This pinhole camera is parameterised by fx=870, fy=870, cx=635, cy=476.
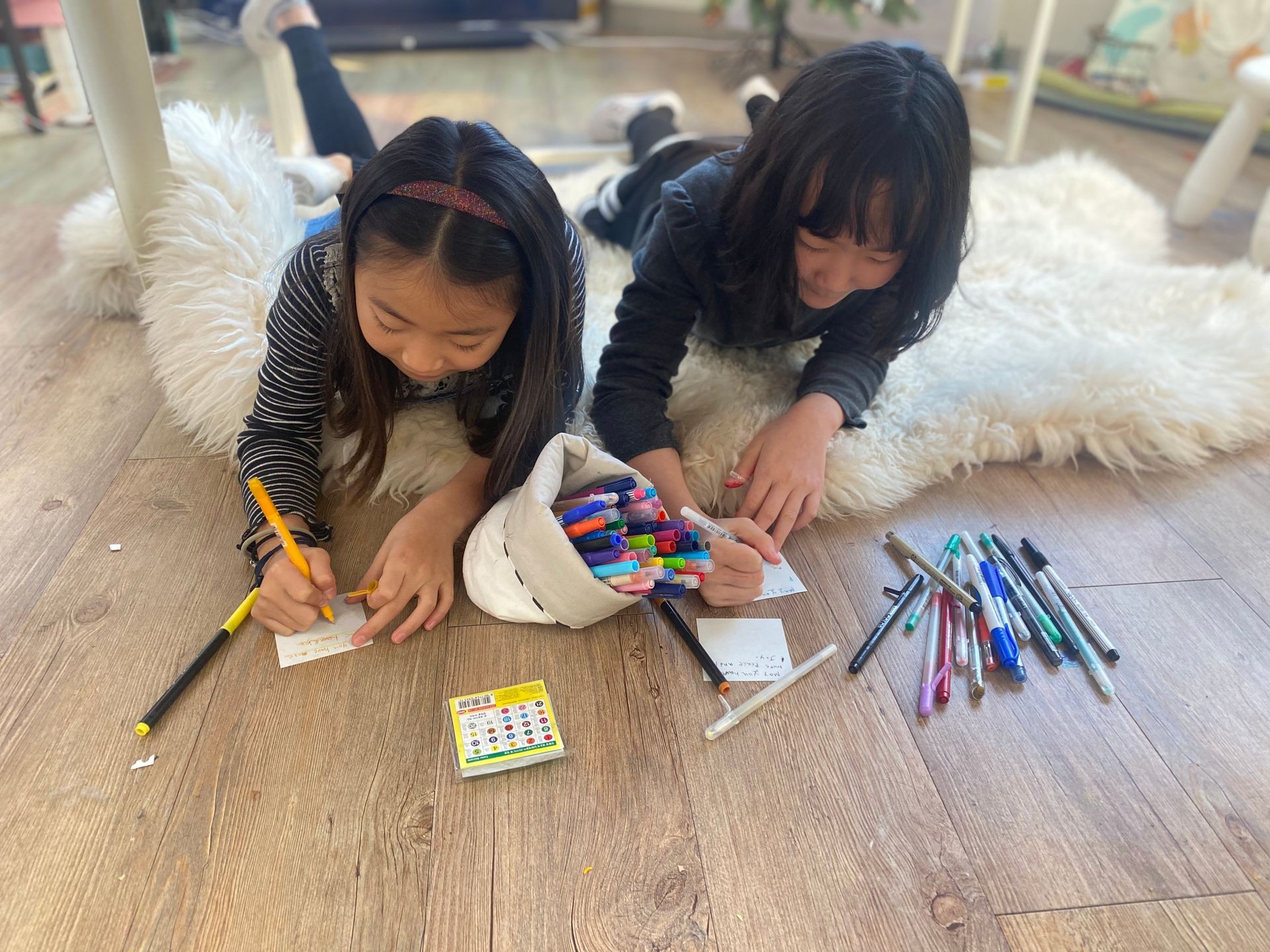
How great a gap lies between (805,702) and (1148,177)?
2145mm

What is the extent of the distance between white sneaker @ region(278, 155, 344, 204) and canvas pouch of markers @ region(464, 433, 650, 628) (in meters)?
0.85

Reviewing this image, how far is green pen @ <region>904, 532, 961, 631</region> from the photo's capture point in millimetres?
905

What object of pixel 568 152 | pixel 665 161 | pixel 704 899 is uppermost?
pixel 665 161

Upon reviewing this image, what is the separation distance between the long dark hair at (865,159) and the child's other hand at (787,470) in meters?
0.22

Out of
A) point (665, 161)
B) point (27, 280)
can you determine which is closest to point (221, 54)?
point (27, 280)

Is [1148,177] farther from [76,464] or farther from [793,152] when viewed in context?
[76,464]

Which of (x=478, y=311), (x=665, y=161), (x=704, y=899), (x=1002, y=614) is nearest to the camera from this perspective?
(x=704, y=899)

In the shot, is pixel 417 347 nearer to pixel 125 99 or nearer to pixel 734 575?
pixel 734 575

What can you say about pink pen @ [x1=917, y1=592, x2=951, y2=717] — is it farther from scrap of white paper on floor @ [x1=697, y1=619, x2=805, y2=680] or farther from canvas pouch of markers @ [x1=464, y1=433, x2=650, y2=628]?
canvas pouch of markers @ [x1=464, y1=433, x2=650, y2=628]

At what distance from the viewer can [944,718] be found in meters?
0.81

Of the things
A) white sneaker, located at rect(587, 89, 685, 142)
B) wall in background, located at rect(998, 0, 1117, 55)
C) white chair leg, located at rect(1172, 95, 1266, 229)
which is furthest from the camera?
wall in background, located at rect(998, 0, 1117, 55)

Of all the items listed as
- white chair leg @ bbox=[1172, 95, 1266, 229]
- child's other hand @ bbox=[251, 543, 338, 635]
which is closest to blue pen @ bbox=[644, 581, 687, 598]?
child's other hand @ bbox=[251, 543, 338, 635]

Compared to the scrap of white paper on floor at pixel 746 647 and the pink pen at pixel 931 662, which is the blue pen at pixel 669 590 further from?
Answer: the pink pen at pixel 931 662

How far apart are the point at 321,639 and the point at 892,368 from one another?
0.90 meters
